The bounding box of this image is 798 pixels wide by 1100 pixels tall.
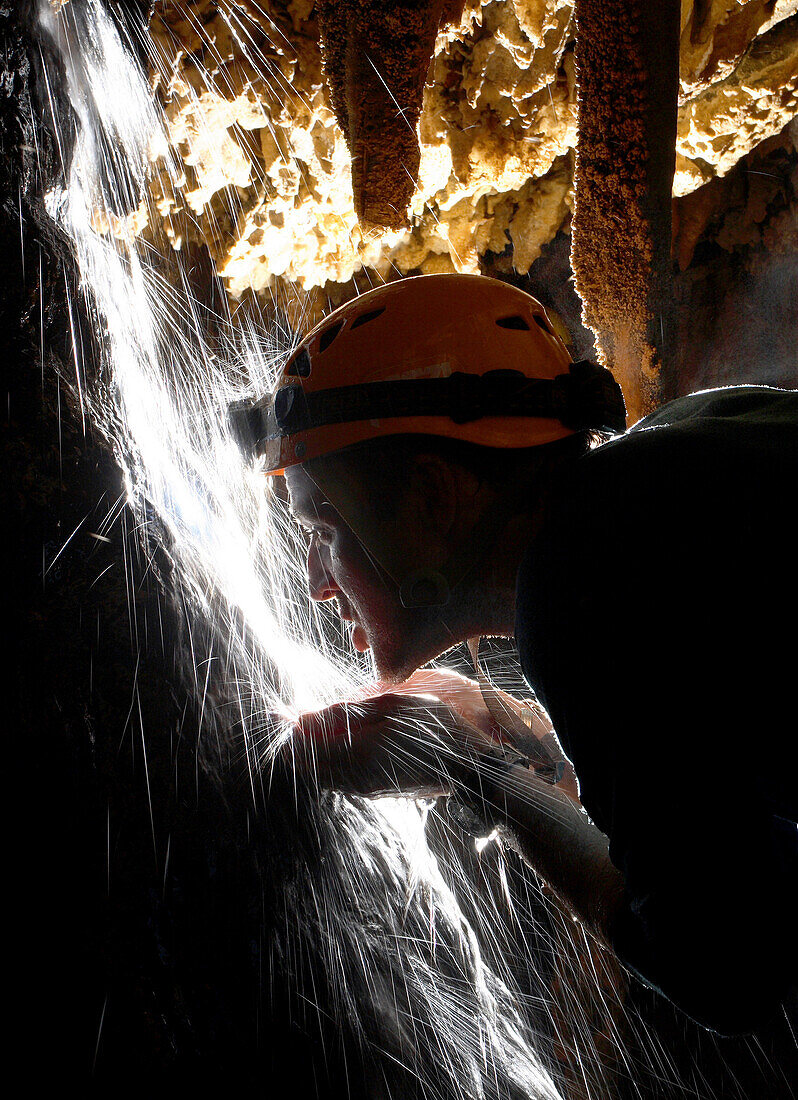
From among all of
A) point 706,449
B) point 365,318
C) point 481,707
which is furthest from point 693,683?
point 481,707

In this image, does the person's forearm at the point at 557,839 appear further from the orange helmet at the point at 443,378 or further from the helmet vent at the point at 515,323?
the helmet vent at the point at 515,323

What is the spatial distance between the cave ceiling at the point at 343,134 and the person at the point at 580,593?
0.84 m

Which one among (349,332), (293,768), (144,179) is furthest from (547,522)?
(144,179)

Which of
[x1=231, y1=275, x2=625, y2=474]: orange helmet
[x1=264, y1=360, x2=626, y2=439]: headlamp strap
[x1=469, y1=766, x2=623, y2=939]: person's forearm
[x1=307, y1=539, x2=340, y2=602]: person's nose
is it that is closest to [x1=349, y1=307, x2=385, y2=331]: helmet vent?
[x1=231, y1=275, x2=625, y2=474]: orange helmet

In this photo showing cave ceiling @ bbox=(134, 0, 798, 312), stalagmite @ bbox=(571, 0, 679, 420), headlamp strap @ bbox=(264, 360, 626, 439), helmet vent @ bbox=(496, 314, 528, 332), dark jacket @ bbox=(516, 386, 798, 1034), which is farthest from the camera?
cave ceiling @ bbox=(134, 0, 798, 312)

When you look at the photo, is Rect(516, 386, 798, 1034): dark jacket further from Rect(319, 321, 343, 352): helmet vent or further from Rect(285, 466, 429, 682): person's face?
Rect(319, 321, 343, 352): helmet vent

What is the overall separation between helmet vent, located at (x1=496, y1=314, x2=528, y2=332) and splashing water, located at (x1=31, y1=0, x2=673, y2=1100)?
1136 millimetres

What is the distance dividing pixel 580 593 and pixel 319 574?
950mm

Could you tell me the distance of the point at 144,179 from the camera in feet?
→ 9.71

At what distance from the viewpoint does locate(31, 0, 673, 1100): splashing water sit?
7.46 feet

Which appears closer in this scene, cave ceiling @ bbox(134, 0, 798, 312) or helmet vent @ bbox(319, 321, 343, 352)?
helmet vent @ bbox(319, 321, 343, 352)

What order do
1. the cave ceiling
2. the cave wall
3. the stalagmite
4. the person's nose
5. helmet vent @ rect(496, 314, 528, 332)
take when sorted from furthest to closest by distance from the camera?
the cave ceiling → the stalagmite → the person's nose → helmet vent @ rect(496, 314, 528, 332) → the cave wall

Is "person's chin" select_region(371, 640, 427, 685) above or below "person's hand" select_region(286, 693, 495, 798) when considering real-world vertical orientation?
above

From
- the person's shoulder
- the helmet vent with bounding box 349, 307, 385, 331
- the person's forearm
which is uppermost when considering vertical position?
the helmet vent with bounding box 349, 307, 385, 331
